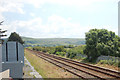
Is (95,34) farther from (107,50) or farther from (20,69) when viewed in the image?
(20,69)

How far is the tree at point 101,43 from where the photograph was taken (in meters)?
18.3

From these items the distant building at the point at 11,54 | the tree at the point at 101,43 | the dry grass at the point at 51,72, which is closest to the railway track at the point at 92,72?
the dry grass at the point at 51,72

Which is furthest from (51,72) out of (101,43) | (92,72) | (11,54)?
(101,43)

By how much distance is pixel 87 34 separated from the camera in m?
20.8

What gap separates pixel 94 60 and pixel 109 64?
3.68 meters

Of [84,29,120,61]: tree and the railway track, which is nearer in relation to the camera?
the railway track

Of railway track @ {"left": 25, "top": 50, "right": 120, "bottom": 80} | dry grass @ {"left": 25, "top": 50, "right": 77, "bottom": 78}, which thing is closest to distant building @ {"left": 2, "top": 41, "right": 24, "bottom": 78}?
dry grass @ {"left": 25, "top": 50, "right": 77, "bottom": 78}

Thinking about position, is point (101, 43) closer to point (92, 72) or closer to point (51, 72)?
point (92, 72)

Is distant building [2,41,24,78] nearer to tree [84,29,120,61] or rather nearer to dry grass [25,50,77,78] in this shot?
dry grass [25,50,77,78]

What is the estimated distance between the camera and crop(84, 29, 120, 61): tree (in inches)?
722

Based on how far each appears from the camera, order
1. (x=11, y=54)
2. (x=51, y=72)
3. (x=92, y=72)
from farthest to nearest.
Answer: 1. (x=51, y=72)
2. (x=92, y=72)
3. (x=11, y=54)

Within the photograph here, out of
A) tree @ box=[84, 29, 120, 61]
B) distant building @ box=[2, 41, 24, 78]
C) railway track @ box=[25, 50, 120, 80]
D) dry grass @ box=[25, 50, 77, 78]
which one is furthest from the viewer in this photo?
tree @ box=[84, 29, 120, 61]

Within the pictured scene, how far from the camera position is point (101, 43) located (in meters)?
19.5

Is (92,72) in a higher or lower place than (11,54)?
lower
